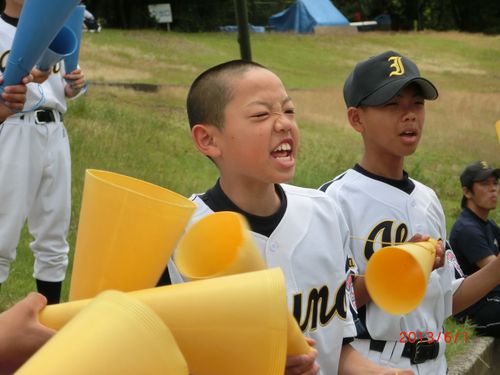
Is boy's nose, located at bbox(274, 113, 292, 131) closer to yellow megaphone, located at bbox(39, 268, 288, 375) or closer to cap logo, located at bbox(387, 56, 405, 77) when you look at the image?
yellow megaphone, located at bbox(39, 268, 288, 375)

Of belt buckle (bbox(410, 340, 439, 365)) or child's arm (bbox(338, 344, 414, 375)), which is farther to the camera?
belt buckle (bbox(410, 340, 439, 365))

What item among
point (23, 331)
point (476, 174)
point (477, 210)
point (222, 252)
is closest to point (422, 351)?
point (222, 252)

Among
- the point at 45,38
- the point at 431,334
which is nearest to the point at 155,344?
the point at 45,38

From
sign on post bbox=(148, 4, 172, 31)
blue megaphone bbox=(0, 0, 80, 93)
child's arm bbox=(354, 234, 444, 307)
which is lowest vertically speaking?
sign on post bbox=(148, 4, 172, 31)

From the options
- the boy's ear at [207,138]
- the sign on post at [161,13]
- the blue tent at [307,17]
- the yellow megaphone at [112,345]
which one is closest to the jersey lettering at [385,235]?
the boy's ear at [207,138]

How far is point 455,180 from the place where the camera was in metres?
12.0

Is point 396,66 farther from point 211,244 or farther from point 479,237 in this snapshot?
point 479,237

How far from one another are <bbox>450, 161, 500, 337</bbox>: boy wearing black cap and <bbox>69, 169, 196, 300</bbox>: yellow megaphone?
4772 mm

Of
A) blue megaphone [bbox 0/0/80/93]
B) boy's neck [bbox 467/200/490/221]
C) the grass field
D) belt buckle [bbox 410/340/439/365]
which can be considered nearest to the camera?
blue megaphone [bbox 0/0/80/93]

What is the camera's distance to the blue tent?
159ft

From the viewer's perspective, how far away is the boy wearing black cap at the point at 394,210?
3336 mm

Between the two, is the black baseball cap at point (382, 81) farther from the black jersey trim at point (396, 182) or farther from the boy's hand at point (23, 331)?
the boy's hand at point (23, 331)

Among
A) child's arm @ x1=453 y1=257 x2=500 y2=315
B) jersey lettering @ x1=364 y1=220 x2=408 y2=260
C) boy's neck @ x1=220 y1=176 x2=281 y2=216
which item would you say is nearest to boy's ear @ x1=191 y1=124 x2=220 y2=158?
boy's neck @ x1=220 y1=176 x2=281 y2=216

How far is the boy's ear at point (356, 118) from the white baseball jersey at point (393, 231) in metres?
0.22
